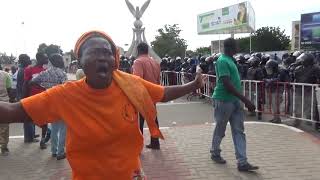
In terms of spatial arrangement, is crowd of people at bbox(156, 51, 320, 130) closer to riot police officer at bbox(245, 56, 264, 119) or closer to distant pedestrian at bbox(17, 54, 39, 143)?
riot police officer at bbox(245, 56, 264, 119)

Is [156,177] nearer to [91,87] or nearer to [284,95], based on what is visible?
[91,87]

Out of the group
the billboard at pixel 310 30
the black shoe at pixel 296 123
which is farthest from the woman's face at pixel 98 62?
the billboard at pixel 310 30

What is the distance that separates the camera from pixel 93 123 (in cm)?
265

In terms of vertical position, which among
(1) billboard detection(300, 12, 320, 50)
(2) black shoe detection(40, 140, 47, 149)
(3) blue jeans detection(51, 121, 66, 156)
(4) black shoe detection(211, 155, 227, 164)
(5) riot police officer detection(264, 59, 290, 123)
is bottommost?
(2) black shoe detection(40, 140, 47, 149)

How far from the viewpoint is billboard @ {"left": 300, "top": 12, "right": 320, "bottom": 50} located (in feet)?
102

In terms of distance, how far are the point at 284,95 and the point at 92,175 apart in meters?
8.83

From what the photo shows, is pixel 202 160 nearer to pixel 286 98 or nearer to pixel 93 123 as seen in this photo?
pixel 286 98

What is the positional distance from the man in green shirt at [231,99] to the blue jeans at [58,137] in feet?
7.88

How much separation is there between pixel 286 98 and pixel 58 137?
5.44 metres

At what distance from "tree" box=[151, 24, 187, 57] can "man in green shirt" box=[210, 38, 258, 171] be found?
56.2m

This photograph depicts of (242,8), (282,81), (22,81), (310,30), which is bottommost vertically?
(282,81)

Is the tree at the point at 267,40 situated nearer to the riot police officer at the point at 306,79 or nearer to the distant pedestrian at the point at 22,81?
the riot police officer at the point at 306,79

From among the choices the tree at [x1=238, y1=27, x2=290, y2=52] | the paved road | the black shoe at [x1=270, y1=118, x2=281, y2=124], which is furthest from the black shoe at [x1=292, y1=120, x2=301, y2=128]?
the tree at [x1=238, y1=27, x2=290, y2=52]

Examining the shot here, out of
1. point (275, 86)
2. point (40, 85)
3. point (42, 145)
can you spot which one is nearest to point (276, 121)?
point (275, 86)
